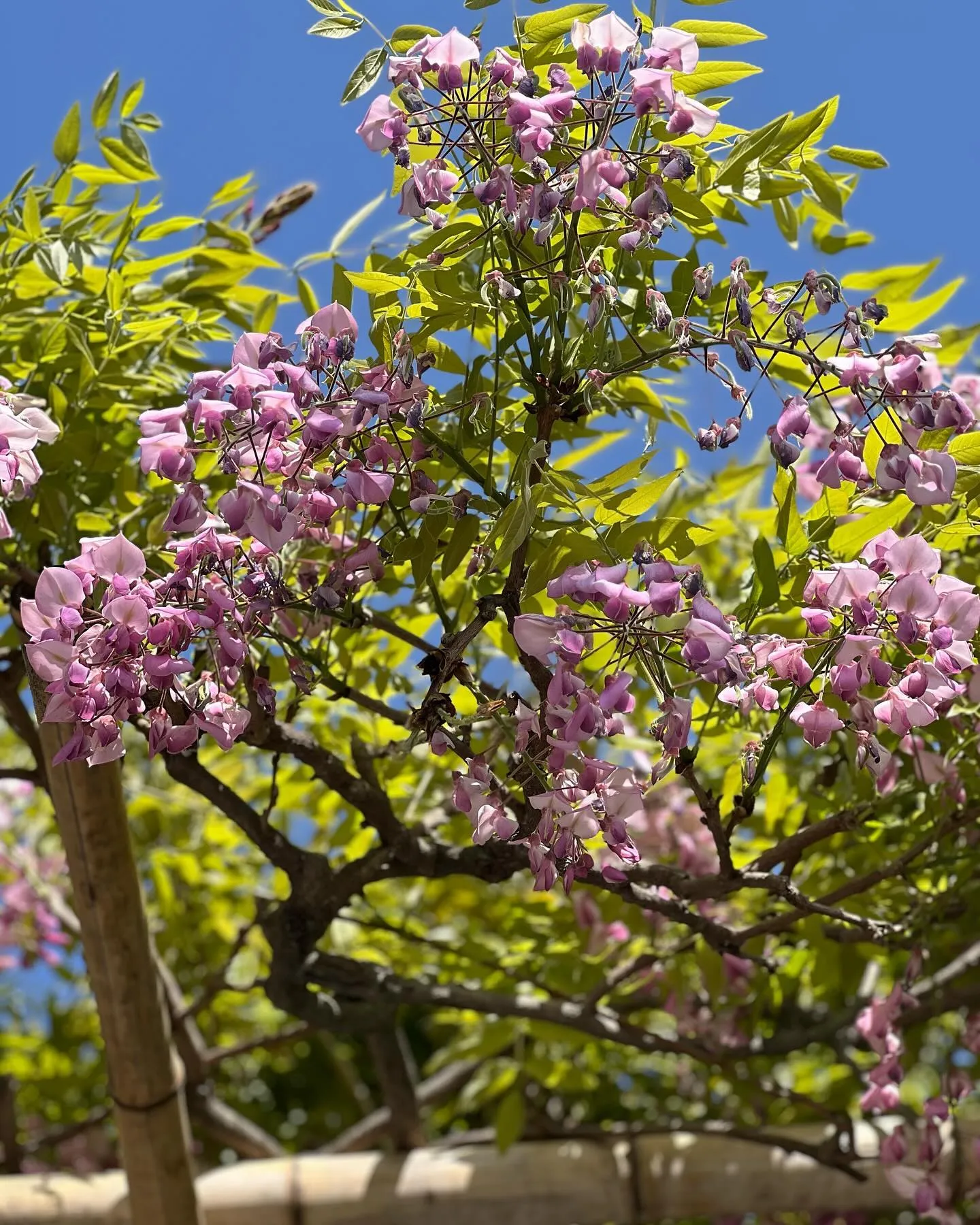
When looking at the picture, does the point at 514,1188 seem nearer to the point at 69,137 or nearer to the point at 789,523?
the point at 789,523

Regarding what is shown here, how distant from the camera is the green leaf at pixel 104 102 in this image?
898mm

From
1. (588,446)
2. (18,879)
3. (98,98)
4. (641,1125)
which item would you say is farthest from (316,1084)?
(98,98)

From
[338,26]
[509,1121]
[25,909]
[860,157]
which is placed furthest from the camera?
[25,909]

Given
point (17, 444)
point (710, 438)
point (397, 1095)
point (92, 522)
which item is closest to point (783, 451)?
point (710, 438)

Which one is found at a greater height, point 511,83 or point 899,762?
point 511,83

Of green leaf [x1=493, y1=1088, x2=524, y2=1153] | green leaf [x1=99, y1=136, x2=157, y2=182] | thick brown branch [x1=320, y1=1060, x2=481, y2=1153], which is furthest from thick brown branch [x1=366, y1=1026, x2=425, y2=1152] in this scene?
green leaf [x1=99, y1=136, x2=157, y2=182]

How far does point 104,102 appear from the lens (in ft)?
2.96

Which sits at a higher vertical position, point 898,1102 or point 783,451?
point 783,451

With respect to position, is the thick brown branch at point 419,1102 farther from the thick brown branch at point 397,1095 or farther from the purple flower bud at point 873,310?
the purple flower bud at point 873,310

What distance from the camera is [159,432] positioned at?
24.4 inches

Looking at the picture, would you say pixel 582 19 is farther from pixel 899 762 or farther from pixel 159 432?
pixel 899 762

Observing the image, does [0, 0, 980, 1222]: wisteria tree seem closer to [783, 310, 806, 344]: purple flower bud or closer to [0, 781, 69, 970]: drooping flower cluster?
[783, 310, 806, 344]: purple flower bud

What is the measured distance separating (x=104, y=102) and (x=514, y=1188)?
3.12 ft

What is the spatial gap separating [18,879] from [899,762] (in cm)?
120
